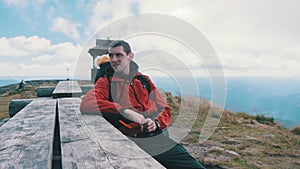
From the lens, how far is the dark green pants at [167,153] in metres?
2.24

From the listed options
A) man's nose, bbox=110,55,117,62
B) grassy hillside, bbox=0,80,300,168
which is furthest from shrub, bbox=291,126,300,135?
man's nose, bbox=110,55,117,62

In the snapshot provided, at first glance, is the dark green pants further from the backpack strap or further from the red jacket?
the backpack strap

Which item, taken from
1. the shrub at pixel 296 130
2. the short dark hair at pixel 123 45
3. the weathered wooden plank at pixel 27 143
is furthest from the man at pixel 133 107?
the shrub at pixel 296 130

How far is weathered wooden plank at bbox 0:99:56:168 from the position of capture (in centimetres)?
130

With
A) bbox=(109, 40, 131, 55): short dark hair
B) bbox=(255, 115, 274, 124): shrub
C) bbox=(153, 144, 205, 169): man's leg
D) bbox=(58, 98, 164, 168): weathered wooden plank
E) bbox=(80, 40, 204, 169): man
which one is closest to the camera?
bbox=(58, 98, 164, 168): weathered wooden plank

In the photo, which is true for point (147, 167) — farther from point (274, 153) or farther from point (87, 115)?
point (274, 153)

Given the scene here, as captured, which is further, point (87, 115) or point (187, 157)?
point (87, 115)

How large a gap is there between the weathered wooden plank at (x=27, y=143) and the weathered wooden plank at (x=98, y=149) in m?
0.12

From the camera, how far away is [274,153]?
5113 mm

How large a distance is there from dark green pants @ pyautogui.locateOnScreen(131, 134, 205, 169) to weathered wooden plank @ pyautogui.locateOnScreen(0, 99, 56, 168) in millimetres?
1076

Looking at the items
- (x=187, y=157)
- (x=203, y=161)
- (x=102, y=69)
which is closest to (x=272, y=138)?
(x=203, y=161)

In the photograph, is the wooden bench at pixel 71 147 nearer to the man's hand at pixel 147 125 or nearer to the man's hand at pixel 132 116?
the man's hand at pixel 132 116

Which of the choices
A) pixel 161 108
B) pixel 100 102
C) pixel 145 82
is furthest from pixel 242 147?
pixel 100 102

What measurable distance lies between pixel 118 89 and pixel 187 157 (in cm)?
123
